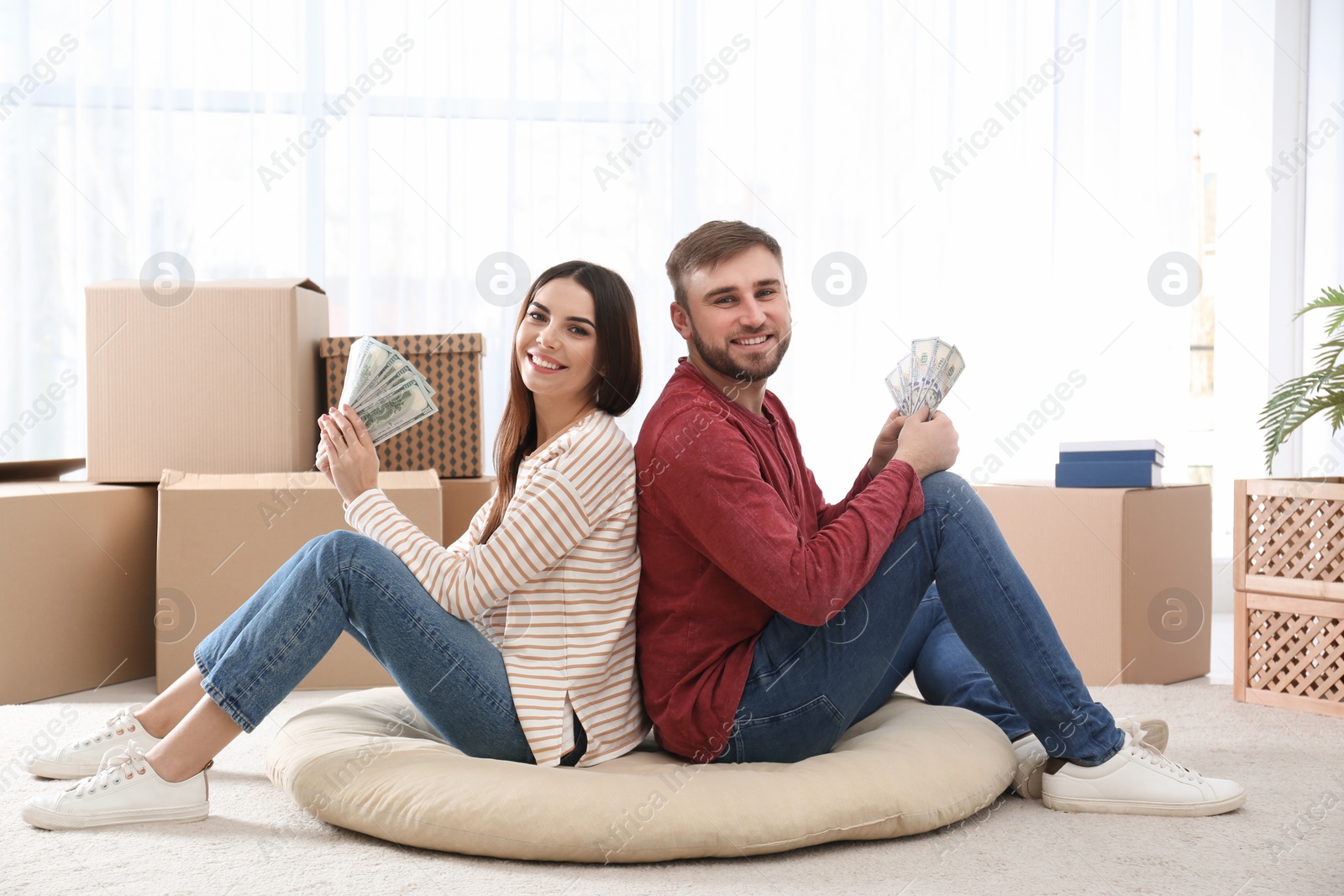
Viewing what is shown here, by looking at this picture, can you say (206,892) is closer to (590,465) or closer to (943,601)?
(590,465)

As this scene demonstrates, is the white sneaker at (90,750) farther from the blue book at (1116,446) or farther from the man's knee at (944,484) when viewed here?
the blue book at (1116,446)

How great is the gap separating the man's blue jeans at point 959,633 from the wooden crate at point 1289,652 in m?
→ 0.99

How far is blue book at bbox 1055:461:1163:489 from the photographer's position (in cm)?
236

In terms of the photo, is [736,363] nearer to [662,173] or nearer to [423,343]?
[423,343]

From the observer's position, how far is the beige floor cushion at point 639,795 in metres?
1.24

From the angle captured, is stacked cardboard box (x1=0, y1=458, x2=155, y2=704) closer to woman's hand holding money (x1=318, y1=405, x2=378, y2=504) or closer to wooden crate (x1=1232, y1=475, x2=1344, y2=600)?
woman's hand holding money (x1=318, y1=405, x2=378, y2=504)

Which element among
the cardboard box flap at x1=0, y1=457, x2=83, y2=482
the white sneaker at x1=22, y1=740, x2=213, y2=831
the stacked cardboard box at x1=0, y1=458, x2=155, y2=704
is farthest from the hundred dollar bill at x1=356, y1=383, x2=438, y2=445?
the cardboard box flap at x1=0, y1=457, x2=83, y2=482

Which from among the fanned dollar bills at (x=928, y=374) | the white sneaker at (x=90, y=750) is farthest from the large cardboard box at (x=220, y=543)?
the fanned dollar bills at (x=928, y=374)

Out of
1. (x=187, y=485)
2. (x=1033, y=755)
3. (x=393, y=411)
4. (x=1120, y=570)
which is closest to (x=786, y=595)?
(x=1033, y=755)

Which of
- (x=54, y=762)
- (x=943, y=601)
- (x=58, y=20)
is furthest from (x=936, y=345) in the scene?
(x=58, y=20)

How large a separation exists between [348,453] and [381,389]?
0.40ft

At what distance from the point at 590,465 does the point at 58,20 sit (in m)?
2.57

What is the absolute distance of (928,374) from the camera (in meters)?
1.52

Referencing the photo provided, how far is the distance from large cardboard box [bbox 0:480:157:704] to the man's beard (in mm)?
1610
